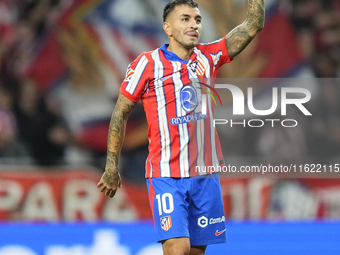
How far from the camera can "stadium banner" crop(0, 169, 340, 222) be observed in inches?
196

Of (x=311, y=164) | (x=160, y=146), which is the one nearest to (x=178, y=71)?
(x=160, y=146)

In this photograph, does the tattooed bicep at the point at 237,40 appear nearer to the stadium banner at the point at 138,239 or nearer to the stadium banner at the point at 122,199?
the stadium banner at the point at 138,239

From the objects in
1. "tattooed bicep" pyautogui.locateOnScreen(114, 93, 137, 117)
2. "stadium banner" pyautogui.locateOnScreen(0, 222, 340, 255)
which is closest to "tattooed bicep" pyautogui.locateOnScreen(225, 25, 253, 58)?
"tattooed bicep" pyautogui.locateOnScreen(114, 93, 137, 117)

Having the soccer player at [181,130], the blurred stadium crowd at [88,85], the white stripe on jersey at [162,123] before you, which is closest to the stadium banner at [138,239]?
the blurred stadium crowd at [88,85]

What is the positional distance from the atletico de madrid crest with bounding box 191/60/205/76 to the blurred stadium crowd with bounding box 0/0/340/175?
2606mm

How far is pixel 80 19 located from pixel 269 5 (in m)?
1.97

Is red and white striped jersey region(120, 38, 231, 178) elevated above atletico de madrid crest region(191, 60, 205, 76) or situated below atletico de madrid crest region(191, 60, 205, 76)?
below

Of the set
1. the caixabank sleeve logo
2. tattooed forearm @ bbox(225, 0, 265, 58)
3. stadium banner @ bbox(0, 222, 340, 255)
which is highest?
tattooed forearm @ bbox(225, 0, 265, 58)

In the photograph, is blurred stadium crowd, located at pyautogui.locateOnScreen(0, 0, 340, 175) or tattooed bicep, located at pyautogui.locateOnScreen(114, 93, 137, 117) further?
blurred stadium crowd, located at pyautogui.locateOnScreen(0, 0, 340, 175)

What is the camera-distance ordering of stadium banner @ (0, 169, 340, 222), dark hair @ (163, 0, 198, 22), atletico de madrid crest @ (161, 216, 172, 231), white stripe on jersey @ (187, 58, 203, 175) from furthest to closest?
stadium banner @ (0, 169, 340, 222)
dark hair @ (163, 0, 198, 22)
white stripe on jersey @ (187, 58, 203, 175)
atletico de madrid crest @ (161, 216, 172, 231)

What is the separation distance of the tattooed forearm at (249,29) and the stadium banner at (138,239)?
1636mm

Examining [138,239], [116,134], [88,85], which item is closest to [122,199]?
[138,239]

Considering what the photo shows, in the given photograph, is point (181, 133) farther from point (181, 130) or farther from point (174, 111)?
point (174, 111)

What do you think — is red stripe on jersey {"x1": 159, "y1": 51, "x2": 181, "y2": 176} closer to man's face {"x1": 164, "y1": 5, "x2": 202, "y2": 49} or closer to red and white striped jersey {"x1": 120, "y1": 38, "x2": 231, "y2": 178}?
red and white striped jersey {"x1": 120, "y1": 38, "x2": 231, "y2": 178}
